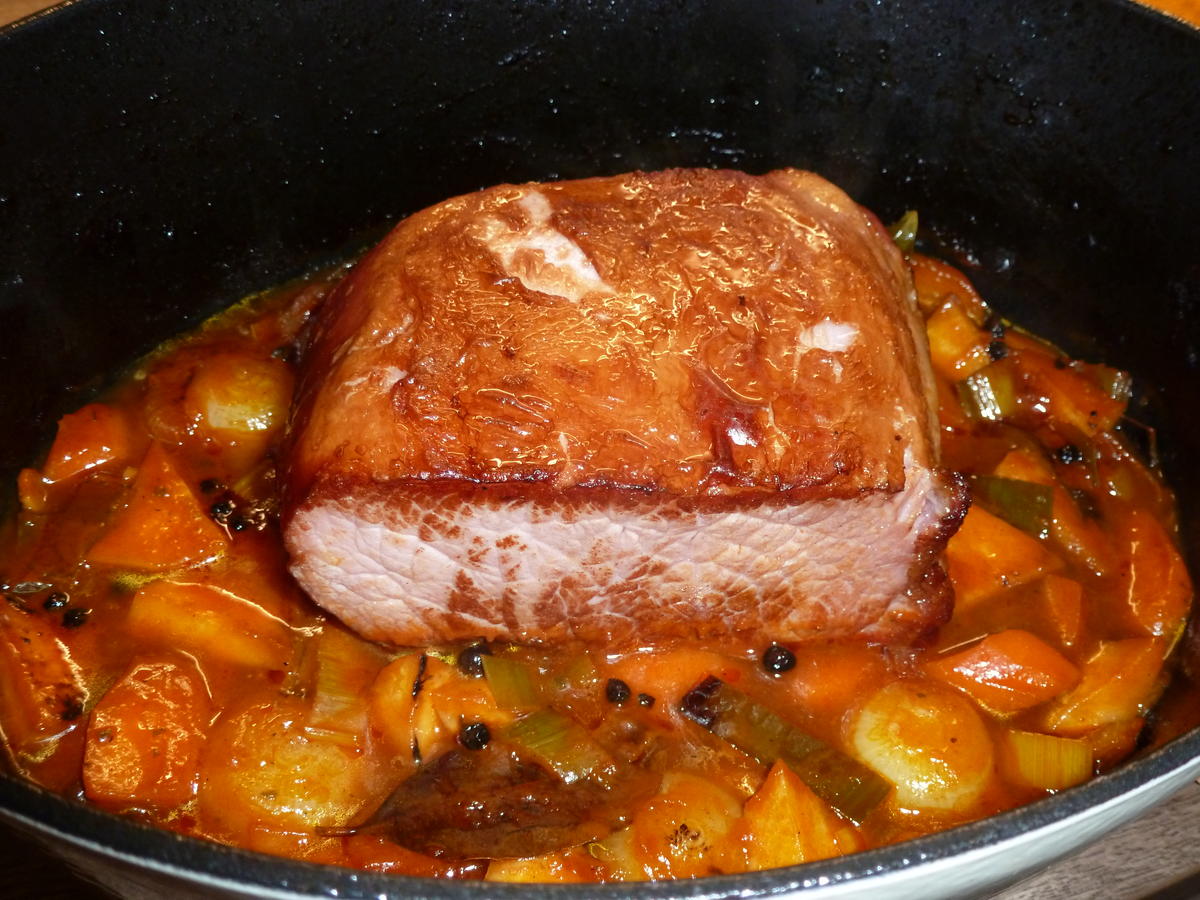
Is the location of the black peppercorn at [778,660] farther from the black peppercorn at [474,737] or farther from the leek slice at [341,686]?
the leek slice at [341,686]

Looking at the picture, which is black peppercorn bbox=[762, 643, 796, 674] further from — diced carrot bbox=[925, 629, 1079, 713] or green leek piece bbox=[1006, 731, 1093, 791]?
green leek piece bbox=[1006, 731, 1093, 791]

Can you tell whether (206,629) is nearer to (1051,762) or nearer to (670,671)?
(670,671)

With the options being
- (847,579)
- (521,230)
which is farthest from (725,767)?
(521,230)

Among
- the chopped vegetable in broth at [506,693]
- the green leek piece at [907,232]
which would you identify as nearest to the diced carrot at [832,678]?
the chopped vegetable in broth at [506,693]

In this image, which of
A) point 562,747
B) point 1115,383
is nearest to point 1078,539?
point 1115,383

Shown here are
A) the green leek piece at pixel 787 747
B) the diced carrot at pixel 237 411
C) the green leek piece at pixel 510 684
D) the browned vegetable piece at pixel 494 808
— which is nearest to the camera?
the browned vegetable piece at pixel 494 808

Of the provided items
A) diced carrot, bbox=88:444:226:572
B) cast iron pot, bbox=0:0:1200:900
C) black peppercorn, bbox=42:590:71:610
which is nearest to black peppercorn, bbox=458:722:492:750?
diced carrot, bbox=88:444:226:572
